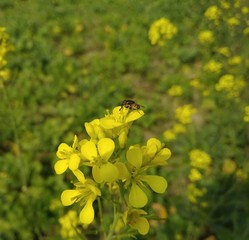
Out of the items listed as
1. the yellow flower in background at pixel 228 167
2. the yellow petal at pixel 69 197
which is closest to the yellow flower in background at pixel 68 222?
the yellow flower in background at pixel 228 167

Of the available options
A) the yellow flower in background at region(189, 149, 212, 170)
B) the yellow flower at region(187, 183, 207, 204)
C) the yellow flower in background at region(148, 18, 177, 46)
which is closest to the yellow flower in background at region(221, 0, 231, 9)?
the yellow flower in background at region(148, 18, 177, 46)

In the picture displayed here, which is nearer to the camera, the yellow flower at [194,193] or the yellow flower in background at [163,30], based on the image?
the yellow flower at [194,193]

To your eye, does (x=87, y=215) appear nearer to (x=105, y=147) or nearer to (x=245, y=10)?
(x=105, y=147)

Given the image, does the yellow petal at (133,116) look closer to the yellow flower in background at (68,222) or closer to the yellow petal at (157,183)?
the yellow petal at (157,183)

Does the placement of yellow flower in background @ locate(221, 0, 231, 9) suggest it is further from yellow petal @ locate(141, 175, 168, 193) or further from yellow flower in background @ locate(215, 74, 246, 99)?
yellow petal @ locate(141, 175, 168, 193)

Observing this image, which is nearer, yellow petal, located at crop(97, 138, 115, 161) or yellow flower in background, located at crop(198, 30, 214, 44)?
yellow petal, located at crop(97, 138, 115, 161)

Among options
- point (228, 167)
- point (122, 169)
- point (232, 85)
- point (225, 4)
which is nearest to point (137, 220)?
point (122, 169)
